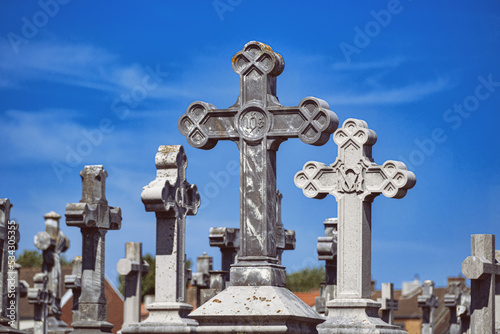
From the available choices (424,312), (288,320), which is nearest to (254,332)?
(288,320)

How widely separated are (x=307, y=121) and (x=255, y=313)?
2.31 metres

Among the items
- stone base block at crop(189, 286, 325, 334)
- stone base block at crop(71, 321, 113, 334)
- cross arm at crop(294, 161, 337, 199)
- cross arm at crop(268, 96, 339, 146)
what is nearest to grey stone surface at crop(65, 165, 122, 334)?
stone base block at crop(71, 321, 113, 334)

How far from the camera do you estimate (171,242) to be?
15.1 meters

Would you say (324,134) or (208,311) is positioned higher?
(324,134)

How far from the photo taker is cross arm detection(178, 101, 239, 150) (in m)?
12.5

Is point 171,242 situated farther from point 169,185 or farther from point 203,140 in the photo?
point 203,140

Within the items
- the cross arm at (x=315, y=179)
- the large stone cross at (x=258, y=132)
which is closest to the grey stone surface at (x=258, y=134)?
the large stone cross at (x=258, y=132)

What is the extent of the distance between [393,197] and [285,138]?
3554mm

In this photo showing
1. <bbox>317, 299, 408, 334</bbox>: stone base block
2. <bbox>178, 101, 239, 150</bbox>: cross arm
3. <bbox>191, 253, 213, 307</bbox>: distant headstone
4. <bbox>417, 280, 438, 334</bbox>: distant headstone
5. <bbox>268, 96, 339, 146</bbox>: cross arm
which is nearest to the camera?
<bbox>268, 96, 339, 146</bbox>: cross arm

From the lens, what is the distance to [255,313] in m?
11.2

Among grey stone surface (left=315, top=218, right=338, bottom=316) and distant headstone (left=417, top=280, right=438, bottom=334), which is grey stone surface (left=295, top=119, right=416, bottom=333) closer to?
grey stone surface (left=315, top=218, right=338, bottom=316)

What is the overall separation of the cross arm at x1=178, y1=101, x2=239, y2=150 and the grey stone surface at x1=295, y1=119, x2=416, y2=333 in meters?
3.55

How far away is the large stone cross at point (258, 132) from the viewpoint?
12.0 m

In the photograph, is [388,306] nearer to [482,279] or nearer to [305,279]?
[482,279]
